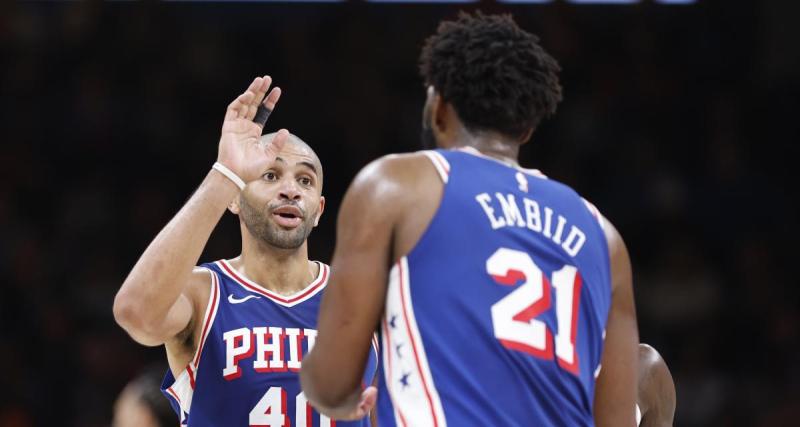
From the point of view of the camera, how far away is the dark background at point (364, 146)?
943 cm

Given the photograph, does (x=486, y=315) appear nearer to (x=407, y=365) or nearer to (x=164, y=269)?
(x=407, y=365)

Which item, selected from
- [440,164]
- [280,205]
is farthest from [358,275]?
[280,205]

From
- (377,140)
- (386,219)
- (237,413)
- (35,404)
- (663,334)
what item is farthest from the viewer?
(377,140)

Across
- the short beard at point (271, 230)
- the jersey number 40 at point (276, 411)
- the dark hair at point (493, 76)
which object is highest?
the dark hair at point (493, 76)

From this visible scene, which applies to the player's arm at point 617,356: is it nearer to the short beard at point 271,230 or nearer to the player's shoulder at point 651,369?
the player's shoulder at point 651,369

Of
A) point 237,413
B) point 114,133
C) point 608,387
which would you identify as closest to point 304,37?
point 114,133

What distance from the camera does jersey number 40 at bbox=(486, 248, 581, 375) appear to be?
288cm

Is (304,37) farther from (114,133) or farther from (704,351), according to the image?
(704,351)

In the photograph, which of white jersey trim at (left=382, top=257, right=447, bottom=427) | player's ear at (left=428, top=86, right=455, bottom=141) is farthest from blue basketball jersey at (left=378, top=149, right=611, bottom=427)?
player's ear at (left=428, top=86, right=455, bottom=141)

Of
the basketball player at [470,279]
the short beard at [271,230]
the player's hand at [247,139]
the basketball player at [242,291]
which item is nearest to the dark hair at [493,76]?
the basketball player at [470,279]

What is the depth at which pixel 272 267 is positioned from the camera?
4.71m

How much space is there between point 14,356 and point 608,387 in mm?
7191

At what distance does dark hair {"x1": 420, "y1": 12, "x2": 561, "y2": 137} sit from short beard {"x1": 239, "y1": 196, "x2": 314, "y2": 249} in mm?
1661

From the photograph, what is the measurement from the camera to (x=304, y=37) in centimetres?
1116
